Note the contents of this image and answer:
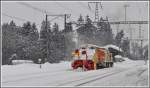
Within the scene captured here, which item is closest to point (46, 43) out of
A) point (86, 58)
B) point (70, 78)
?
point (86, 58)

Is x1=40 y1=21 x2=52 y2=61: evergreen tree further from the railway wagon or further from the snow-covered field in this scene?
the snow-covered field

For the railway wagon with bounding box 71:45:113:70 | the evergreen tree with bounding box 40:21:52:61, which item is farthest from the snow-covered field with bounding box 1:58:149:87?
the evergreen tree with bounding box 40:21:52:61

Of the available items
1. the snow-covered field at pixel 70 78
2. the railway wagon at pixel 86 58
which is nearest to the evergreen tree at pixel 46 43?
the railway wagon at pixel 86 58

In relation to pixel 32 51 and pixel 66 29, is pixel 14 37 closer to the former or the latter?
pixel 32 51

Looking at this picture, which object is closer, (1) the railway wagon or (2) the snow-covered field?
(2) the snow-covered field

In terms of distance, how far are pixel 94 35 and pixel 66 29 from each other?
22.5m

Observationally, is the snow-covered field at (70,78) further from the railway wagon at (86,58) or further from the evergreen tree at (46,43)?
the evergreen tree at (46,43)

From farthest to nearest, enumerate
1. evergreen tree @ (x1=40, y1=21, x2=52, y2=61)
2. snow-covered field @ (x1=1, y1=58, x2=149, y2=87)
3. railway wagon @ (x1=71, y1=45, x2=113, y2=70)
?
evergreen tree @ (x1=40, y1=21, x2=52, y2=61) → railway wagon @ (x1=71, y1=45, x2=113, y2=70) → snow-covered field @ (x1=1, y1=58, x2=149, y2=87)

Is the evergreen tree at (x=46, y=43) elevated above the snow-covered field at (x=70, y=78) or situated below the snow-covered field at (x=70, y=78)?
above

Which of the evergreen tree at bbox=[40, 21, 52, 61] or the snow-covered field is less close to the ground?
the evergreen tree at bbox=[40, 21, 52, 61]

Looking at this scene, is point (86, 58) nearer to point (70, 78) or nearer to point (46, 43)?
point (70, 78)

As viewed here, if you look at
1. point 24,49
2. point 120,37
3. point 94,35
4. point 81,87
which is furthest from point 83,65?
point 120,37

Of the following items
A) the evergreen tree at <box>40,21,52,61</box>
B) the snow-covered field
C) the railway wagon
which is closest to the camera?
the snow-covered field

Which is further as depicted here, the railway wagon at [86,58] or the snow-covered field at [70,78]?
the railway wagon at [86,58]
